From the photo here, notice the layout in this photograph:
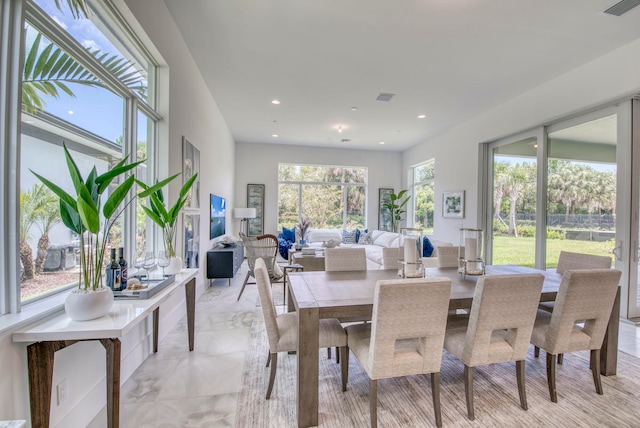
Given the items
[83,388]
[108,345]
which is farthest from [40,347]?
[83,388]

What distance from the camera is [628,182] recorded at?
3.26 metres

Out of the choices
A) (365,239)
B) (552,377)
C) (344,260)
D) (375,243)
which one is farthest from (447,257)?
(365,239)

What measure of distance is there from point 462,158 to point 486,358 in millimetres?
4936

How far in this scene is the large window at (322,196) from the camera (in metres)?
8.09

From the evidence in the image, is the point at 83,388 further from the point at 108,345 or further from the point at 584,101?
the point at 584,101

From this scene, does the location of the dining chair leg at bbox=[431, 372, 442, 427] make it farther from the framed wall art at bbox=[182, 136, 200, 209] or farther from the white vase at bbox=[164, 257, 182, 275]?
the framed wall art at bbox=[182, 136, 200, 209]

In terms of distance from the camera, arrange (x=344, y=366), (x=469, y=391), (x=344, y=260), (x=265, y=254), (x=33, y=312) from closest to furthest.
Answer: (x=33, y=312) < (x=469, y=391) < (x=344, y=366) < (x=344, y=260) < (x=265, y=254)

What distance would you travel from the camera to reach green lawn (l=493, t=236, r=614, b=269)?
360 cm

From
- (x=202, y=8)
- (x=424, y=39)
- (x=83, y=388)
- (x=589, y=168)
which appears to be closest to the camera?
(x=83, y=388)

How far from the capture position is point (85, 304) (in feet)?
4.55

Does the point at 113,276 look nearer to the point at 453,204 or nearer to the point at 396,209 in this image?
the point at 453,204

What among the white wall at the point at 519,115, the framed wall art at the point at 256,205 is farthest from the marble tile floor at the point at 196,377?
the framed wall art at the point at 256,205

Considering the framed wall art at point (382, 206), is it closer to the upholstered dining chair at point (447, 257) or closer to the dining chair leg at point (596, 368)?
the upholstered dining chair at point (447, 257)

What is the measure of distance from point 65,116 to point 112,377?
1.49m
